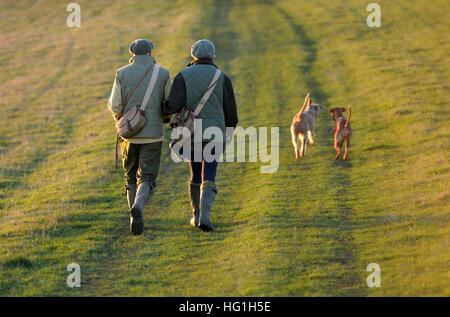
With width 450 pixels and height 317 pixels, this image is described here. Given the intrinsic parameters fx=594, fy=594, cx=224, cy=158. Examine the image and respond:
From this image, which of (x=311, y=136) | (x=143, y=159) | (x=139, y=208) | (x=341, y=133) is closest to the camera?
(x=139, y=208)

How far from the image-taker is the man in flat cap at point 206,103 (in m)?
8.69

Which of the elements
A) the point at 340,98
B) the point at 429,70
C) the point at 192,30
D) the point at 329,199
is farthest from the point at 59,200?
the point at 192,30

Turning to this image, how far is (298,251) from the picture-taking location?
310 inches

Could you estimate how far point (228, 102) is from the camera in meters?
8.89

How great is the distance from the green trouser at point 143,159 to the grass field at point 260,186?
887 mm

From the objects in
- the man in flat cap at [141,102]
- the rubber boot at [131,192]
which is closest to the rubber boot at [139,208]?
the man in flat cap at [141,102]

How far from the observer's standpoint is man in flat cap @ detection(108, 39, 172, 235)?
877 centimetres

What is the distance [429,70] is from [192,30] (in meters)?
15.5

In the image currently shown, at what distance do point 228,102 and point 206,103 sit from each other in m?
0.38

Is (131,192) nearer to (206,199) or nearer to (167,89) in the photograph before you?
(206,199)

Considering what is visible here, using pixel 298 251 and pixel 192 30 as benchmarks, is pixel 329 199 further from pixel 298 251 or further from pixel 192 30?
pixel 192 30

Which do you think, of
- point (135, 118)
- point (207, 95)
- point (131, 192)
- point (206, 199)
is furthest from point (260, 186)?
point (135, 118)

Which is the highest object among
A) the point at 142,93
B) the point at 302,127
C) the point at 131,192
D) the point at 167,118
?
the point at 302,127

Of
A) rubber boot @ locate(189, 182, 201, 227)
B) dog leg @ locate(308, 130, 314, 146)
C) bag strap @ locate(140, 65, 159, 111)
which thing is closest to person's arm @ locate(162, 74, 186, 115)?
bag strap @ locate(140, 65, 159, 111)
